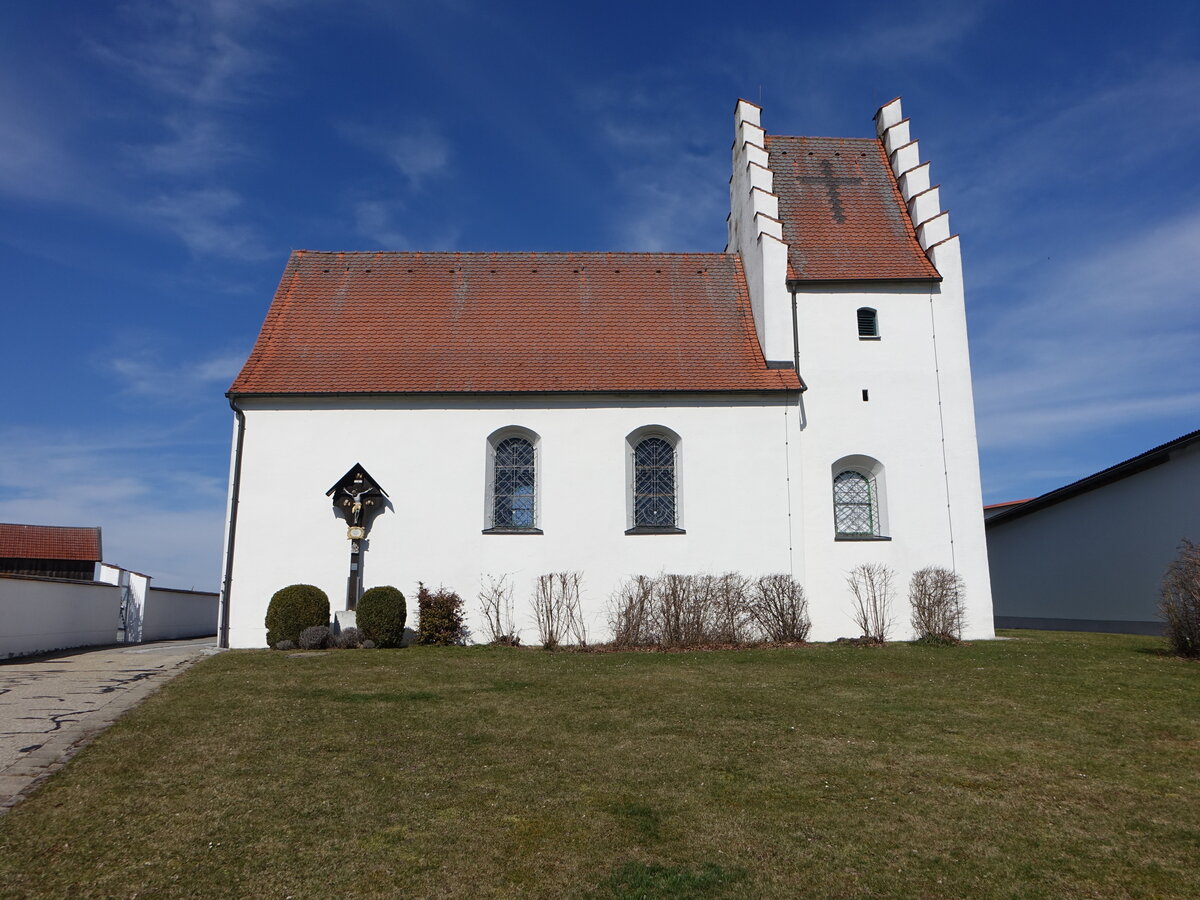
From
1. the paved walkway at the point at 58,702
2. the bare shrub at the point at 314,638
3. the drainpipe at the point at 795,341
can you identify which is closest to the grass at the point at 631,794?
the paved walkway at the point at 58,702

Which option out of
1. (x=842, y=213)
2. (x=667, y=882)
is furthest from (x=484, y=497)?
(x=667, y=882)

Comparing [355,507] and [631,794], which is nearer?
[631,794]

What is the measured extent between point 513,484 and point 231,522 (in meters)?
5.76

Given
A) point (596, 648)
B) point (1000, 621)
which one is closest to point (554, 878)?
point (596, 648)

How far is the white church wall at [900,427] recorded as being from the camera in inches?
712

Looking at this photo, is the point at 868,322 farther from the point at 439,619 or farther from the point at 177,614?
the point at 177,614

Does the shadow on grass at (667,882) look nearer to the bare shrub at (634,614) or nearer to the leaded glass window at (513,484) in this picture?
the bare shrub at (634,614)

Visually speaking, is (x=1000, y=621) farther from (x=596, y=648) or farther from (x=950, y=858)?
(x=950, y=858)

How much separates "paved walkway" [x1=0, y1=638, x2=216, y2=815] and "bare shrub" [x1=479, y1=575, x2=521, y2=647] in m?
5.30

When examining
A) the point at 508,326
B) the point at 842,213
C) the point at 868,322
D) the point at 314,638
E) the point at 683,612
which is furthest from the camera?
the point at 842,213

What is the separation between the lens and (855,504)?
18781 millimetres

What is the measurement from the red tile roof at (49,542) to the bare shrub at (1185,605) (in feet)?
116

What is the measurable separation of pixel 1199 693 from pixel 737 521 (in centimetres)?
883

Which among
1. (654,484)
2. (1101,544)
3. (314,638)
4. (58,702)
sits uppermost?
(654,484)
